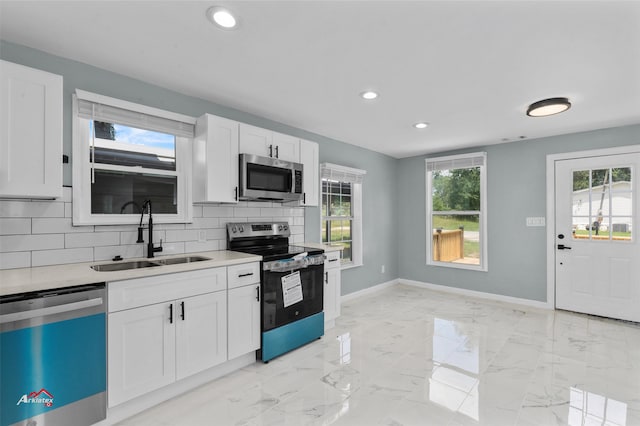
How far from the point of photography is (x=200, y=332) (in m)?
2.27

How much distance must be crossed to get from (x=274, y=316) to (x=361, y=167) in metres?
2.95

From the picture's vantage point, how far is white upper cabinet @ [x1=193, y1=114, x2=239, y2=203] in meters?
2.69

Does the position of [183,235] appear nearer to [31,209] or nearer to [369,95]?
[31,209]

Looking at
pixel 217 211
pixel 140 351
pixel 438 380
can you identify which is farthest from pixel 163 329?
pixel 438 380

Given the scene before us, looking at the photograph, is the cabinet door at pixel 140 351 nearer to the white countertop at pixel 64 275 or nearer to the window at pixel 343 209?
the white countertop at pixel 64 275

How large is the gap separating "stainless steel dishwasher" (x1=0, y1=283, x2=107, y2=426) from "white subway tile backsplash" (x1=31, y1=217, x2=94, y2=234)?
27.1 inches

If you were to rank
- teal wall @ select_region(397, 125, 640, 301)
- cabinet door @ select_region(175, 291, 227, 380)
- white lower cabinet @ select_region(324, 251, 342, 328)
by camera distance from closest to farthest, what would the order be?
cabinet door @ select_region(175, 291, 227, 380) < white lower cabinet @ select_region(324, 251, 342, 328) < teal wall @ select_region(397, 125, 640, 301)

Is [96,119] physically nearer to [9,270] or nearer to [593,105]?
[9,270]

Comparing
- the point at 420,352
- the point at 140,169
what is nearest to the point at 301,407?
the point at 420,352

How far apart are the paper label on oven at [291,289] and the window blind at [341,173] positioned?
1.75m

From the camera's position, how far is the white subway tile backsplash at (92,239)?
219cm

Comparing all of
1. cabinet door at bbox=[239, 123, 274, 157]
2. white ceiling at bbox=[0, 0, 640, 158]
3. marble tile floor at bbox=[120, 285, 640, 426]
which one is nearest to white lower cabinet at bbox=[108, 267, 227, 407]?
marble tile floor at bbox=[120, 285, 640, 426]

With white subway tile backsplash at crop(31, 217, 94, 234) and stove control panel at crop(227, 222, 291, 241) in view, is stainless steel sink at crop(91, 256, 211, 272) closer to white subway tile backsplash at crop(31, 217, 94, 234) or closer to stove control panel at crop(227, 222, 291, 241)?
white subway tile backsplash at crop(31, 217, 94, 234)

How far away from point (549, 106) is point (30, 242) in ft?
14.3
